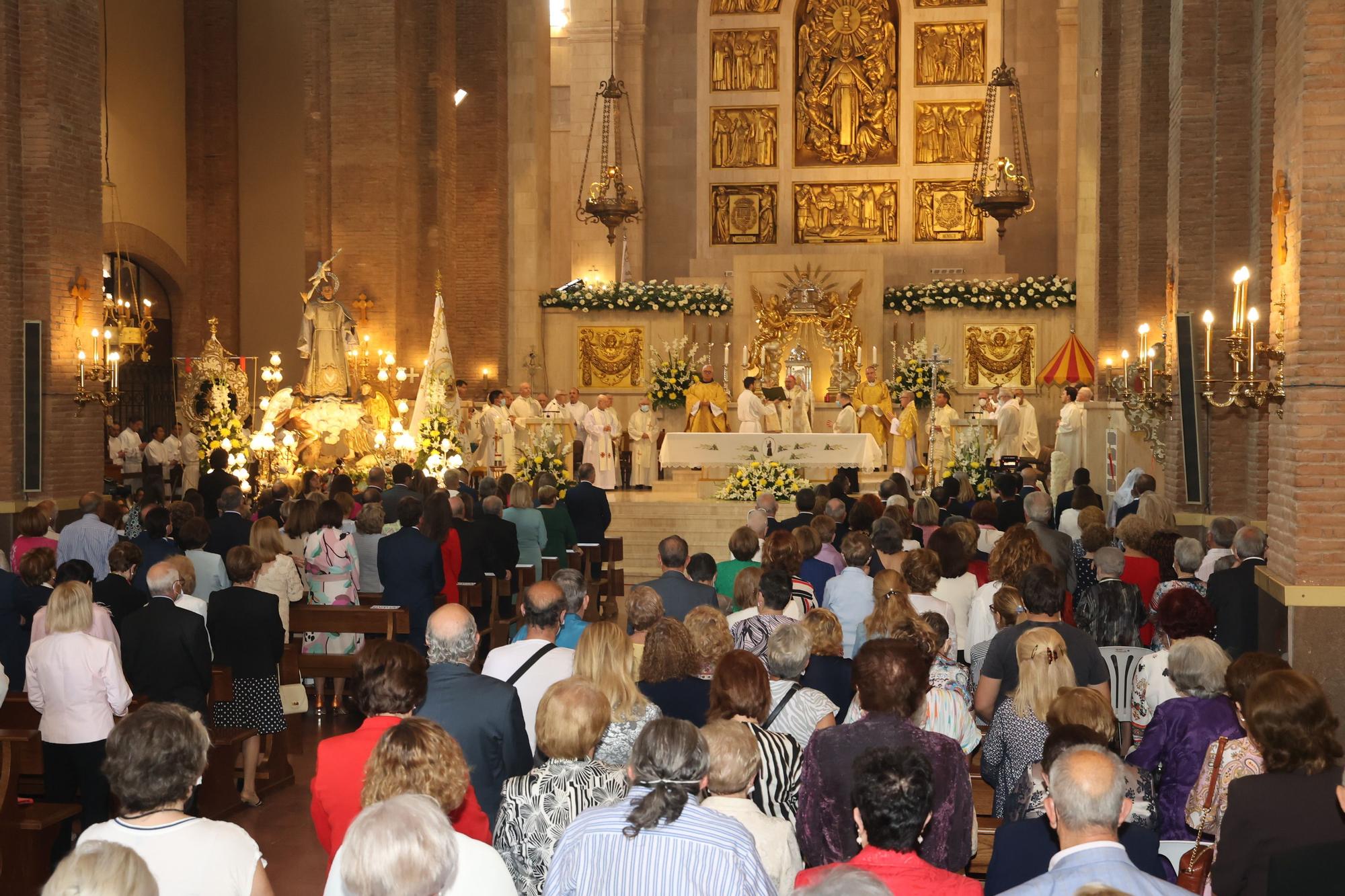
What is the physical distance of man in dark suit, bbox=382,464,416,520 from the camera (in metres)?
12.4

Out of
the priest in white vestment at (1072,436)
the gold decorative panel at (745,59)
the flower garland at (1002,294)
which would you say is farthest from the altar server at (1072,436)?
the gold decorative panel at (745,59)

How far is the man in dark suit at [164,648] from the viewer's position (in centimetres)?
730

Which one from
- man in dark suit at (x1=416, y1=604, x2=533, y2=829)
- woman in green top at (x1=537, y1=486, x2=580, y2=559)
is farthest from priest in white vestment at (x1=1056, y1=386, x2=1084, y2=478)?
man in dark suit at (x1=416, y1=604, x2=533, y2=829)

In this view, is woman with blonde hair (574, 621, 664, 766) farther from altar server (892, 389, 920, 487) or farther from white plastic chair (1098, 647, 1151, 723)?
altar server (892, 389, 920, 487)

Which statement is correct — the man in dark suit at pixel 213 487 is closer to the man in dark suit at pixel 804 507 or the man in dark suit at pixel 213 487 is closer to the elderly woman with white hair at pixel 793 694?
the man in dark suit at pixel 804 507

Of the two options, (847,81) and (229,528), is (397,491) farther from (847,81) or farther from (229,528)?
(847,81)

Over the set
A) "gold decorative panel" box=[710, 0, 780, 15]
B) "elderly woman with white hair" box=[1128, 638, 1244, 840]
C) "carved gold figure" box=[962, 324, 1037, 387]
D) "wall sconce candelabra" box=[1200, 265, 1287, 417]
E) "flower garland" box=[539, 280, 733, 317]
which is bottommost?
"elderly woman with white hair" box=[1128, 638, 1244, 840]

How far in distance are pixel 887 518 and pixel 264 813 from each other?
403cm

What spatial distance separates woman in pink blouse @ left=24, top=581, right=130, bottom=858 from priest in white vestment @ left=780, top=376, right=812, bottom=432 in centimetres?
1656

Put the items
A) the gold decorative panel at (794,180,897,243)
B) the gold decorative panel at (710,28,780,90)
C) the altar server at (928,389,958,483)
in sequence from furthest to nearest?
the gold decorative panel at (710,28,780,90), the gold decorative panel at (794,180,897,243), the altar server at (928,389,958,483)

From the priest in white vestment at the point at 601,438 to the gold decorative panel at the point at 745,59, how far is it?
10.5 m

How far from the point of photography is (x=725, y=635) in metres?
6.27

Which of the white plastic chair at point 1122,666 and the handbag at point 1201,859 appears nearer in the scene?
the handbag at point 1201,859

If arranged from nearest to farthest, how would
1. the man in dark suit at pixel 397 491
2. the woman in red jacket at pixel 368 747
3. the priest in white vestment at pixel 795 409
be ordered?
the woman in red jacket at pixel 368 747 < the man in dark suit at pixel 397 491 < the priest in white vestment at pixel 795 409
